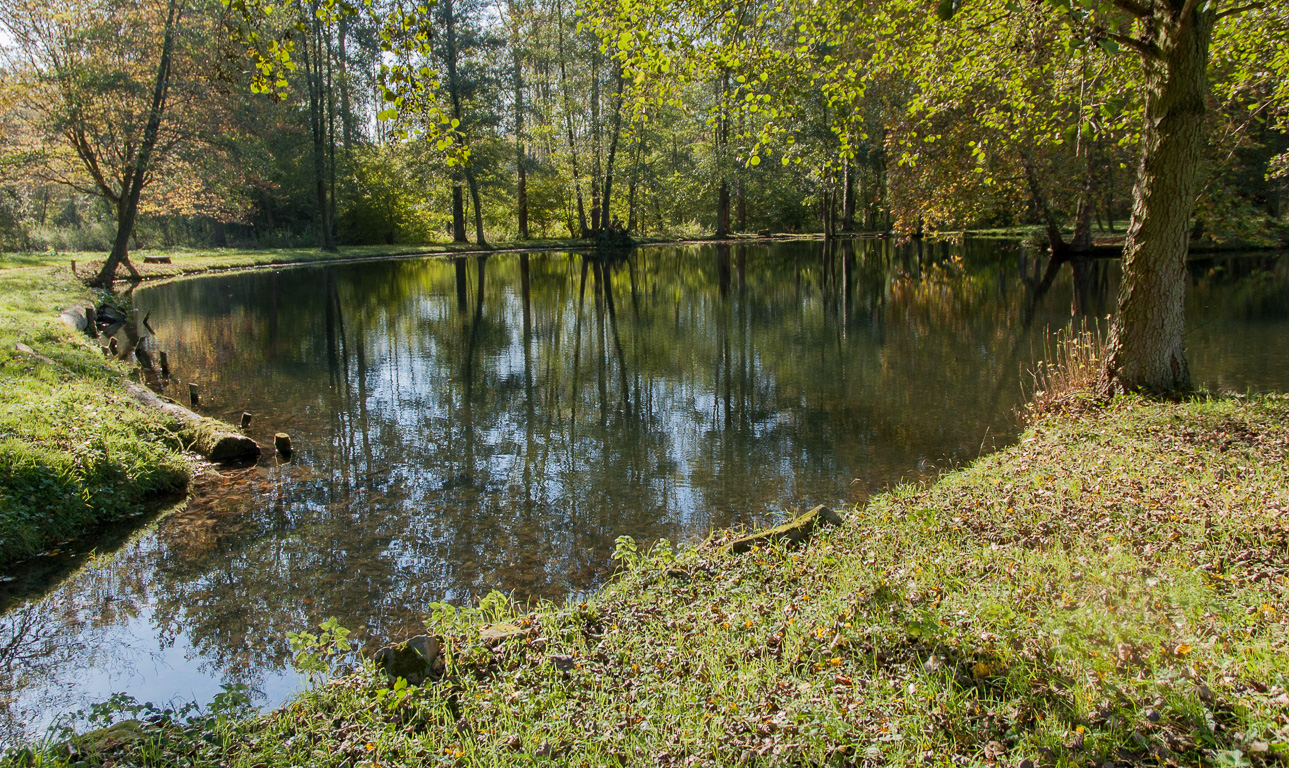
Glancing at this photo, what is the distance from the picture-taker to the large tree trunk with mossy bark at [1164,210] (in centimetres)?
791

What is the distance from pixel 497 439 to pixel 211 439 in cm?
356

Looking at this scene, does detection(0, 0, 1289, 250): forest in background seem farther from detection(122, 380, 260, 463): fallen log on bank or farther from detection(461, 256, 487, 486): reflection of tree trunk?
detection(122, 380, 260, 463): fallen log on bank

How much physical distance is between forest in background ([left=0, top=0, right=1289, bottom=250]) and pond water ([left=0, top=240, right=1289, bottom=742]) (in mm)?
3420

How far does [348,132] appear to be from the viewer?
5016 cm

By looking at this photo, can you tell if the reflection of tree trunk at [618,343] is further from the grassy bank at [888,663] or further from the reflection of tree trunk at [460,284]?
the grassy bank at [888,663]

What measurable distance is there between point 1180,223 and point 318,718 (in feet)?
31.9

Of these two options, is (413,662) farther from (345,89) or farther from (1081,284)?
(345,89)

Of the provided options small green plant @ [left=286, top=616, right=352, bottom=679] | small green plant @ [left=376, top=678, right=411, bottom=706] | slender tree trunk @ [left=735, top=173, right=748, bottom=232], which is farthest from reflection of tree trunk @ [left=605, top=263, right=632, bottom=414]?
slender tree trunk @ [left=735, top=173, right=748, bottom=232]

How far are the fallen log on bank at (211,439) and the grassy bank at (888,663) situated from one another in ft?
18.3

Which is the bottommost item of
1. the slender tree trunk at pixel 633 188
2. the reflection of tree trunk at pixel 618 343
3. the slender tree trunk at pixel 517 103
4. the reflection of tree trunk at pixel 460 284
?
the reflection of tree trunk at pixel 618 343

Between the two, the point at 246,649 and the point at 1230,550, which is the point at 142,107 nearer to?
the point at 246,649

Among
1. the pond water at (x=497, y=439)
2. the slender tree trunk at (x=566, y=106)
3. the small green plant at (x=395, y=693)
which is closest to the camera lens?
the small green plant at (x=395, y=693)

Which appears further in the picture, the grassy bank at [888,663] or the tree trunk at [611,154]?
the tree trunk at [611,154]

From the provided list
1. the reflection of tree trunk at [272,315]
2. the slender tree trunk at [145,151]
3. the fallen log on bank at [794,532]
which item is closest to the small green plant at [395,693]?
the fallen log on bank at [794,532]
